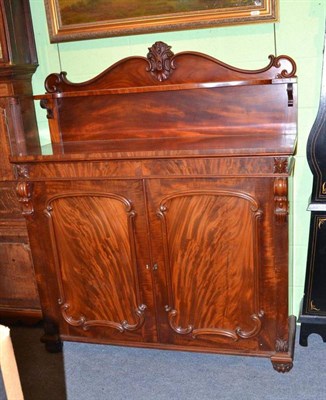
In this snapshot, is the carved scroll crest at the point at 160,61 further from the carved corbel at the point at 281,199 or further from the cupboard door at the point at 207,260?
the carved corbel at the point at 281,199

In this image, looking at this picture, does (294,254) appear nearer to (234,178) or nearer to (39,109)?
(234,178)

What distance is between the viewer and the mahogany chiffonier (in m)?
1.90

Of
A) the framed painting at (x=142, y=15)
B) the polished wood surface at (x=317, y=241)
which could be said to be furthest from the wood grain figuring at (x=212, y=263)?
the framed painting at (x=142, y=15)

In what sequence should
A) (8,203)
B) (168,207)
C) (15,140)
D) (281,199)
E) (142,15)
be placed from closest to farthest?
1. (281,199)
2. (168,207)
3. (142,15)
4. (15,140)
5. (8,203)

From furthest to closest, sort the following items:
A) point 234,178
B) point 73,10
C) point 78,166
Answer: point 73,10 < point 78,166 < point 234,178

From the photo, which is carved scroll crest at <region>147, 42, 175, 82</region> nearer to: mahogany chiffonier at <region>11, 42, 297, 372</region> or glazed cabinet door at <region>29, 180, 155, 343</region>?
mahogany chiffonier at <region>11, 42, 297, 372</region>

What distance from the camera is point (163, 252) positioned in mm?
2043

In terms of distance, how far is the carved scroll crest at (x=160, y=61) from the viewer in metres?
2.17

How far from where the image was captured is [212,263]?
201 centimetres

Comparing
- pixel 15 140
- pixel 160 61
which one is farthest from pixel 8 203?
pixel 160 61

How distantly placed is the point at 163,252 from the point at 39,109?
1098 mm

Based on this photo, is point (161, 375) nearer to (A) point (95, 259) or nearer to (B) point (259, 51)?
(A) point (95, 259)

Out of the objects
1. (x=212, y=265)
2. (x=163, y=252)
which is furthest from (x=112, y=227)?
(x=212, y=265)

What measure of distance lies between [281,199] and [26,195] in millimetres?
1145
